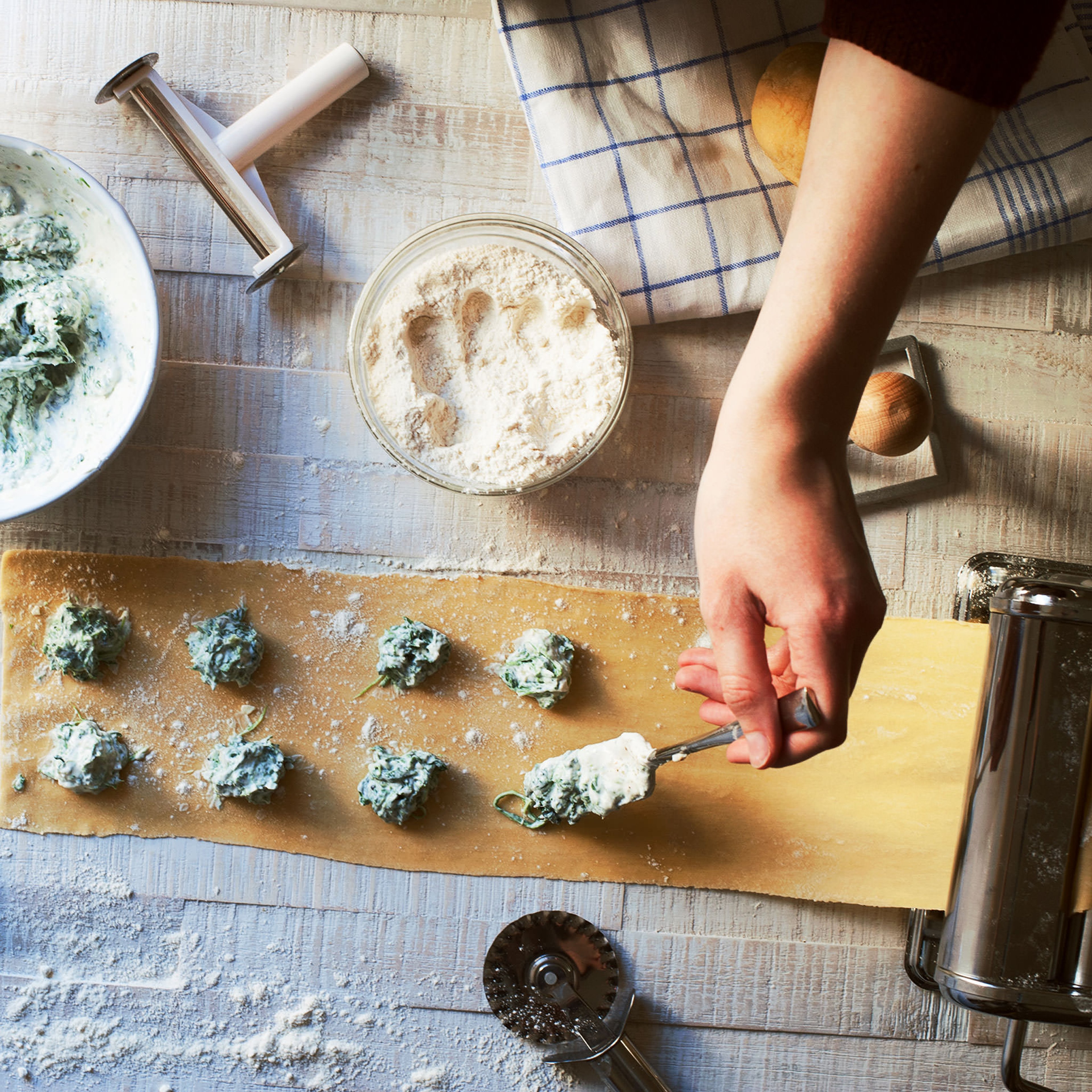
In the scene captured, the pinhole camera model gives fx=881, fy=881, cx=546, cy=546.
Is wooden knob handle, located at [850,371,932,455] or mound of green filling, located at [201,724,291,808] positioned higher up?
wooden knob handle, located at [850,371,932,455]

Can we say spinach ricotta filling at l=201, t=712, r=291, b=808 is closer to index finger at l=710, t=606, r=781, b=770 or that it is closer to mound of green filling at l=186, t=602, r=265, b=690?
mound of green filling at l=186, t=602, r=265, b=690

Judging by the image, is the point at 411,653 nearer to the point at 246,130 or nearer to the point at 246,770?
the point at 246,770

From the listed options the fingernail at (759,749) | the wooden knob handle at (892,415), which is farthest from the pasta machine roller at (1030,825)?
the fingernail at (759,749)

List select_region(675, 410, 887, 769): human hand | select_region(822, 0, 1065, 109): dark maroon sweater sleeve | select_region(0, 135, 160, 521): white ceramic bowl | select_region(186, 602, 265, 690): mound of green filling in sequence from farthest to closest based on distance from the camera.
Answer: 1. select_region(186, 602, 265, 690): mound of green filling
2. select_region(0, 135, 160, 521): white ceramic bowl
3. select_region(675, 410, 887, 769): human hand
4. select_region(822, 0, 1065, 109): dark maroon sweater sleeve

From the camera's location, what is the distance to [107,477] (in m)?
1.09

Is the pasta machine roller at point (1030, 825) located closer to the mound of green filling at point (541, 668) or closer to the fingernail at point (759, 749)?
the fingernail at point (759, 749)

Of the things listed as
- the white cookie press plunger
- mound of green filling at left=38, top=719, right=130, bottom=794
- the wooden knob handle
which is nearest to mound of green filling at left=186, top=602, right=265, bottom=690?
mound of green filling at left=38, top=719, right=130, bottom=794

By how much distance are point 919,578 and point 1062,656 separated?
0.19m

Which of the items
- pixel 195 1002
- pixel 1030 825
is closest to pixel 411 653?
pixel 195 1002

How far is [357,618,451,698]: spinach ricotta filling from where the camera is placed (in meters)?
1.07

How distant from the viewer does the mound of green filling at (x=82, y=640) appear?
1047 mm

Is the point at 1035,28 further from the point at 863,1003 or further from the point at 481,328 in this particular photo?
the point at 863,1003

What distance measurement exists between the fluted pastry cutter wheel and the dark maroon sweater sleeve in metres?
0.96

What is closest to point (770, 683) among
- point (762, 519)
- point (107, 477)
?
point (762, 519)
